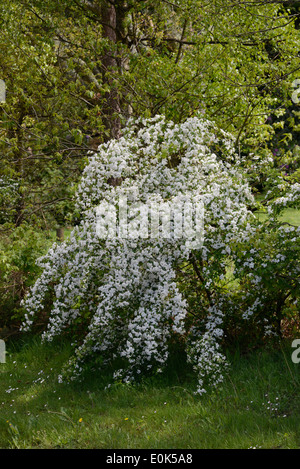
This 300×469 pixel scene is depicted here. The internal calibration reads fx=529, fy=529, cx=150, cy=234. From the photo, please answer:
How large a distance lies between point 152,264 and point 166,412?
141 centimetres

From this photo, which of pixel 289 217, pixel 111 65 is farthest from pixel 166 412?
pixel 289 217

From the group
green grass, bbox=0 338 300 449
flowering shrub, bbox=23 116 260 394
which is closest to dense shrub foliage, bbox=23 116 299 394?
flowering shrub, bbox=23 116 260 394

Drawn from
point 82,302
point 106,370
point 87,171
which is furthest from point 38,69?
point 106,370

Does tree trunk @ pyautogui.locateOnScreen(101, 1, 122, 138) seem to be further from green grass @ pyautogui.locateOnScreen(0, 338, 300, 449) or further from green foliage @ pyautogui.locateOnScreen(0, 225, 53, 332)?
green grass @ pyautogui.locateOnScreen(0, 338, 300, 449)

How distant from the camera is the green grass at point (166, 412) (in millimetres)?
4129

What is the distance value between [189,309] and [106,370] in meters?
1.13

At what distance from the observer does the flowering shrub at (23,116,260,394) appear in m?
5.13

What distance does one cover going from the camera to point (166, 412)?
458 centimetres

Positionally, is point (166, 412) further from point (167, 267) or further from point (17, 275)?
point (17, 275)

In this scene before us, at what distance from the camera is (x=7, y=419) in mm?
5047

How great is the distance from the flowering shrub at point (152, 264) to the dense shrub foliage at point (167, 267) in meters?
0.01

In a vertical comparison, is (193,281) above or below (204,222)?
below

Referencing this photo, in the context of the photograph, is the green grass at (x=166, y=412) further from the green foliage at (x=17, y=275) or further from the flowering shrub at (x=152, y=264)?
the green foliage at (x=17, y=275)

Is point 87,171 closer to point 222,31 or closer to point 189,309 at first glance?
point 189,309
